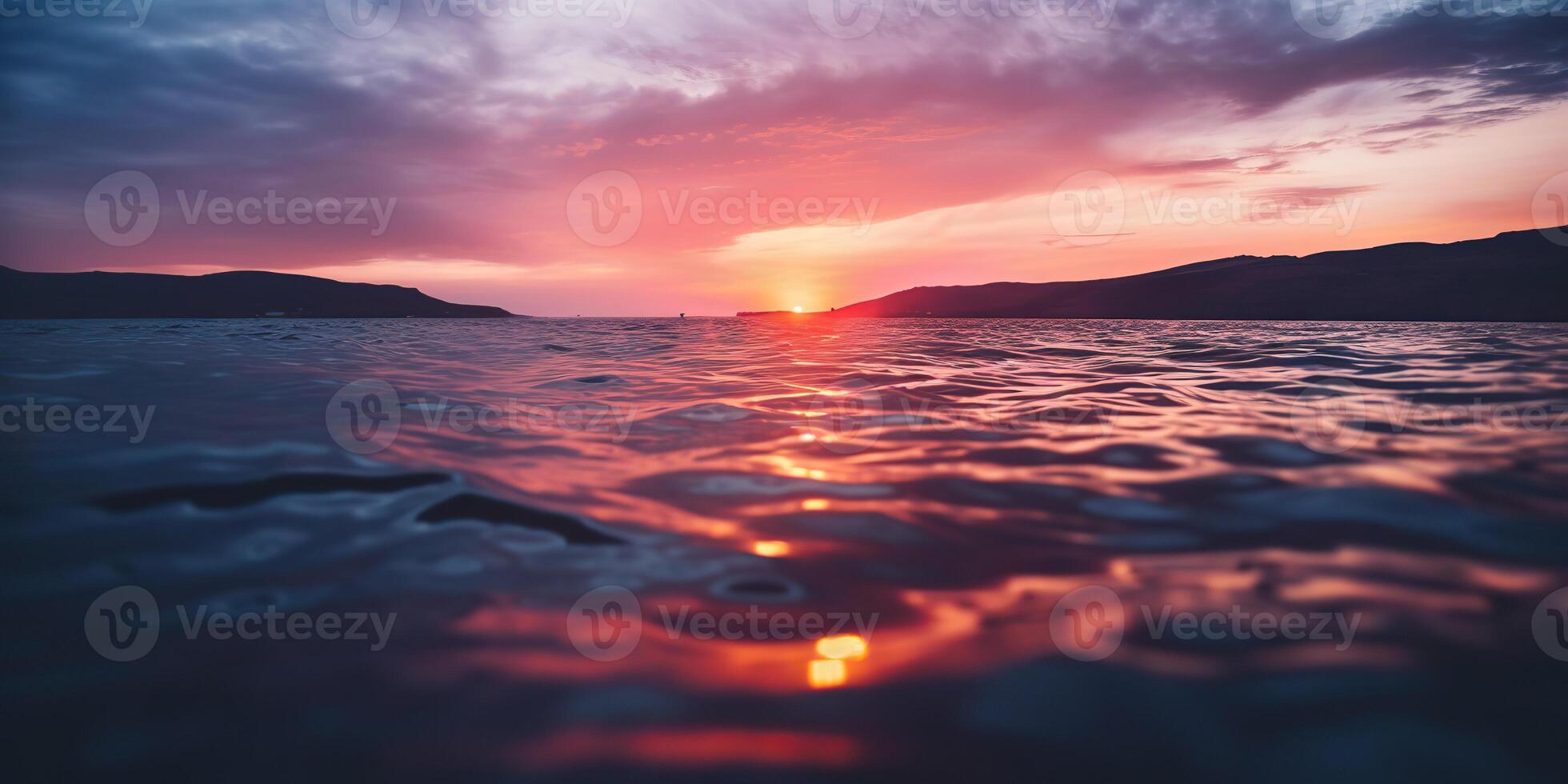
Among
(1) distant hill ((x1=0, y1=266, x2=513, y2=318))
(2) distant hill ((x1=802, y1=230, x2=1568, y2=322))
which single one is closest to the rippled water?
(2) distant hill ((x1=802, y1=230, x2=1568, y2=322))

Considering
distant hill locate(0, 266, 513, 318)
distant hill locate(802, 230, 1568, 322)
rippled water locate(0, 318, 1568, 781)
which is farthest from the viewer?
distant hill locate(0, 266, 513, 318)

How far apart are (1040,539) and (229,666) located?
2989 millimetres

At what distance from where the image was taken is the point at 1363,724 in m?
1.59

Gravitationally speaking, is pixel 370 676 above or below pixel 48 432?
below

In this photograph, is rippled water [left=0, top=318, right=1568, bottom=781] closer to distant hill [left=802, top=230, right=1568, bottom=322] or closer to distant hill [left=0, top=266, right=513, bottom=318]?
distant hill [left=802, top=230, right=1568, bottom=322]

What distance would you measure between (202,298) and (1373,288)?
164 metres

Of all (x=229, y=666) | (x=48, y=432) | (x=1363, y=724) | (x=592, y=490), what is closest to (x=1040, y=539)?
(x=1363, y=724)

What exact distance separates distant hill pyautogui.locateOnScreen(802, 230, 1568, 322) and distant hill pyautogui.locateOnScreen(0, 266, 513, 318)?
110 metres

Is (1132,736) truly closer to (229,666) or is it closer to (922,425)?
(229,666)

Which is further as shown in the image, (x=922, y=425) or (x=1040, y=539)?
(x=922, y=425)

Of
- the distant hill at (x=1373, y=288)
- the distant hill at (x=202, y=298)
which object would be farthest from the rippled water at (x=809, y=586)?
the distant hill at (x=202, y=298)

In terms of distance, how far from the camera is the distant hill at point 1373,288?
39.0 m

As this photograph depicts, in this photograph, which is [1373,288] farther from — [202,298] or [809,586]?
[202,298]

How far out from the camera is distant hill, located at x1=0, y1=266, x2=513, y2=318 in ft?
320
